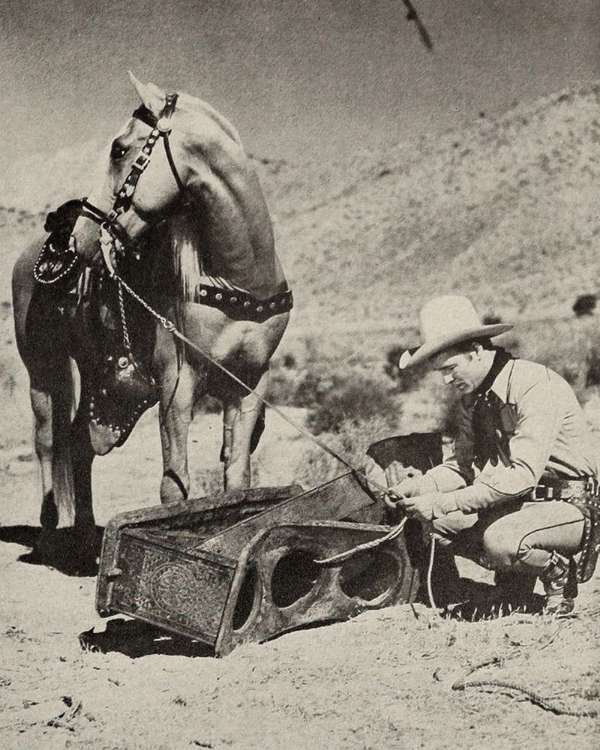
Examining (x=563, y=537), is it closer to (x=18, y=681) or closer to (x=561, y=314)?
Answer: (x=561, y=314)

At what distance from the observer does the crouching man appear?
13.5 ft

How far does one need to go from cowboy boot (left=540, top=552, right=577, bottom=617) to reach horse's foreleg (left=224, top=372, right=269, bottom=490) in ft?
5.24

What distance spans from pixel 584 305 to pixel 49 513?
330cm

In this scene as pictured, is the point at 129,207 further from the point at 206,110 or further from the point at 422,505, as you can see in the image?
the point at 422,505

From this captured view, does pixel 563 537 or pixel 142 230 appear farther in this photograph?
pixel 142 230

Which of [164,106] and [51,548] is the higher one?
[164,106]

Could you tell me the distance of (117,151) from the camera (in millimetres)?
4746

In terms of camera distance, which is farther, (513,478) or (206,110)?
(206,110)

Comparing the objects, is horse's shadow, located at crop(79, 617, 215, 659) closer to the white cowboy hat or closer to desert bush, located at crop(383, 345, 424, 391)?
the white cowboy hat

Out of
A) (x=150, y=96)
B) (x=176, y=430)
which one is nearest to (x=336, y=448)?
(x=176, y=430)

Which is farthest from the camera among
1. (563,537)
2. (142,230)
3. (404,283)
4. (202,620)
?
(404,283)

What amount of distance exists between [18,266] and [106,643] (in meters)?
2.03

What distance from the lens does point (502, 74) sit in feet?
16.6

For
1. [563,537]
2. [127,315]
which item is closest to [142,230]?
[127,315]
